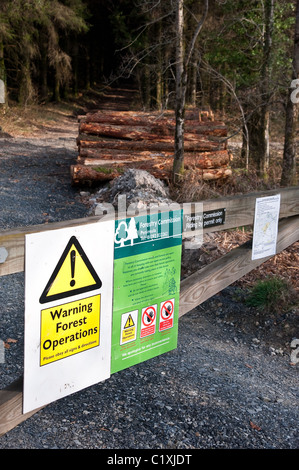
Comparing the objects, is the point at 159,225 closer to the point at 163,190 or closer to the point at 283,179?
the point at 163,190

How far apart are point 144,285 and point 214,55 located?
13687 mm

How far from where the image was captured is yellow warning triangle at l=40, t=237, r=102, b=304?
102 inches

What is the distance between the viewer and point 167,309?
11.1 feet

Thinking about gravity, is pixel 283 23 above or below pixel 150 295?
above

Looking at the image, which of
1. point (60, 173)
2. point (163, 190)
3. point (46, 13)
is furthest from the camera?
point (46, 13)

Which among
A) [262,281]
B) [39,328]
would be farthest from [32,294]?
[262,281]

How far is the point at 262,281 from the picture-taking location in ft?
22.0

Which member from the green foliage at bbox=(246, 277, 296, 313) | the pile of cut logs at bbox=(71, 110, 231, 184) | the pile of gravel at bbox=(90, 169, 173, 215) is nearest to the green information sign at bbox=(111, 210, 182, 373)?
the green foliage at bbox=(246, 277, 296, 313)

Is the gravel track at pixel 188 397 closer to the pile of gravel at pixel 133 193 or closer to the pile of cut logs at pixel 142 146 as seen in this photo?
the pile of gravel at pixel 133 193

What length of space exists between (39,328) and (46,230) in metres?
0.51

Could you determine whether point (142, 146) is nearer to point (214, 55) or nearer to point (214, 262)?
point (214, 55)

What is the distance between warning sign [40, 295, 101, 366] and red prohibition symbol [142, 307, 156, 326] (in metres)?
0.39

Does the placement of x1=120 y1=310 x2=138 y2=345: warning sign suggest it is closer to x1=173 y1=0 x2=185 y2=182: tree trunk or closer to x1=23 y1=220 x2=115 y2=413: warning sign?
x1=23 y1=220 x2=115 y2=413: warning sign

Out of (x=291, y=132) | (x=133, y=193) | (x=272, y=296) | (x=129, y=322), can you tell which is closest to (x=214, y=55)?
(x=291, y=132)
